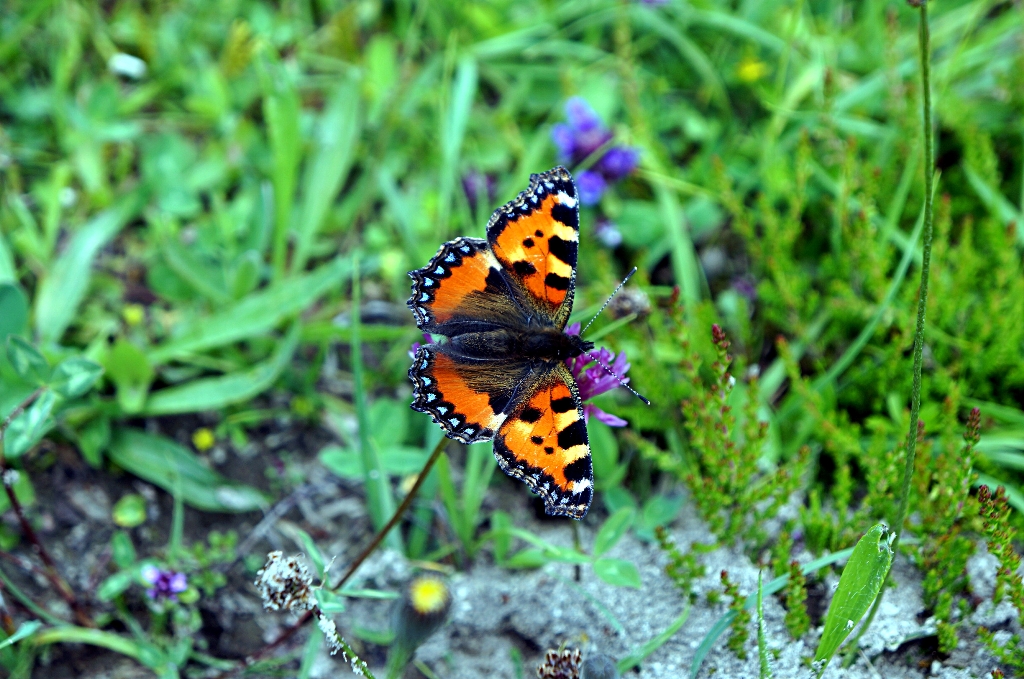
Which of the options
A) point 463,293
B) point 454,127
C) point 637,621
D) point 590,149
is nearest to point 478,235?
point 454,127

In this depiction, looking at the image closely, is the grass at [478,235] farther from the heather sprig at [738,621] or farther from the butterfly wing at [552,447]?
the butterfly wing at [552,447]

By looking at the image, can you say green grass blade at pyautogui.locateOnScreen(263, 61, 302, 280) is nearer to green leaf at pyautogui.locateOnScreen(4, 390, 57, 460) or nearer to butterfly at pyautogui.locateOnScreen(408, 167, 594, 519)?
green leaf at pyautogui.locateOnScreen(4, 390, 57, 460)

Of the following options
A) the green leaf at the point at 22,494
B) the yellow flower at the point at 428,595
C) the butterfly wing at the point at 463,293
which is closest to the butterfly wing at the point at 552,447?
the butterfly wing at the point at 463,293

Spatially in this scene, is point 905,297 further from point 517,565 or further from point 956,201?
point 517,565

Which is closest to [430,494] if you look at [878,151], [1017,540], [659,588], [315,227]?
[659,588]

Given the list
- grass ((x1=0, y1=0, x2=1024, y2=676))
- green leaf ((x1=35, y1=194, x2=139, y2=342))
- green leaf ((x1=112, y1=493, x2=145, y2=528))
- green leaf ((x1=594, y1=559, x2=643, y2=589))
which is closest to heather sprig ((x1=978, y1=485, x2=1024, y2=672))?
grass ((x1=0, y1=0, x2=1024, y2=676))

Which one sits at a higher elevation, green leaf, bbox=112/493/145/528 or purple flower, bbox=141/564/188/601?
purple flower, bbox=141/564/188/601
